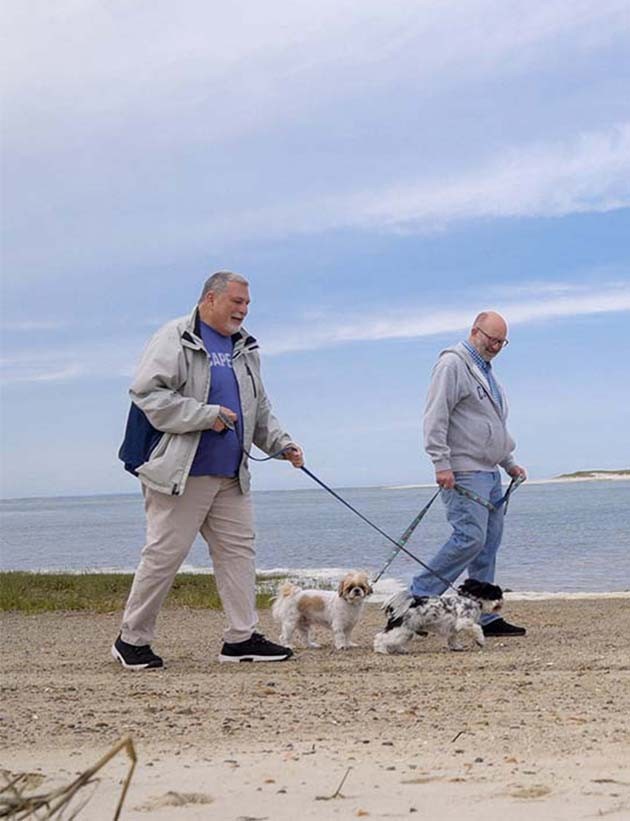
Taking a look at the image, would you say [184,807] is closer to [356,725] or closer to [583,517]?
[356,725]

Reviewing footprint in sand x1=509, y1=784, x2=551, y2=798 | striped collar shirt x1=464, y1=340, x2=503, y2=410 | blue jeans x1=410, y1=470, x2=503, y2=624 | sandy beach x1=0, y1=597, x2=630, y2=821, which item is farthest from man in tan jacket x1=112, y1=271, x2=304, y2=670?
footprint in sand x1=509, y1=784, x2=551, y2=798

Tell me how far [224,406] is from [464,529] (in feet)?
6.17

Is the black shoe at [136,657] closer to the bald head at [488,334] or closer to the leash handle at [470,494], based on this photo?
the leash handle at [470,494]

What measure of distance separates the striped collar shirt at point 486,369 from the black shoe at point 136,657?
2973mm

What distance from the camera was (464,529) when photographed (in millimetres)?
7910

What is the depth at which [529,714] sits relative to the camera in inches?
197

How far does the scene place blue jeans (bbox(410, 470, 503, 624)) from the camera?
26.0ft

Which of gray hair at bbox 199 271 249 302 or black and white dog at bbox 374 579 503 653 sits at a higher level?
gray hair at bbox 199 271 249 302

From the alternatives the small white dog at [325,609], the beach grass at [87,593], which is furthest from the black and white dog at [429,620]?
the beach grass at [87,593]

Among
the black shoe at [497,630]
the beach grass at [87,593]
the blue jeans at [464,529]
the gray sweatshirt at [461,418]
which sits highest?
the gray sweatshirt at [461,418]

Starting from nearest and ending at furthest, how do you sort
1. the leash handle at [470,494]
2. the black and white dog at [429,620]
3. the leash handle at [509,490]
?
the black and white dog at [429,620] < the leash handle at [470,494] < the leash handle at [509,490]

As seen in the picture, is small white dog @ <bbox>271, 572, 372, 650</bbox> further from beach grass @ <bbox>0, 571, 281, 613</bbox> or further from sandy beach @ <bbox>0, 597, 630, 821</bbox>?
beach grass @ <bbox>0, 571, 281, 613</bbox>

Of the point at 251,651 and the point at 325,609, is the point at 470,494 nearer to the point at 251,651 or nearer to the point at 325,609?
the point at 325,609

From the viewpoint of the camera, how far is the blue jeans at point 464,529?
791 cm
